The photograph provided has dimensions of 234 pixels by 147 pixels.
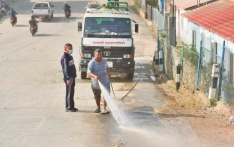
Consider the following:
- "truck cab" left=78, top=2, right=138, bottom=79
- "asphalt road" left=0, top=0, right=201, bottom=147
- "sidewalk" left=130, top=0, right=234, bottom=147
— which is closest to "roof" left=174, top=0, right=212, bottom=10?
"asphalt road" left=0, top=0, right=201, bottom=147

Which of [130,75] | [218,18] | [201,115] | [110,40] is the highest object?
[218,18]

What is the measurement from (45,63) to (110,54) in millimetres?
4893

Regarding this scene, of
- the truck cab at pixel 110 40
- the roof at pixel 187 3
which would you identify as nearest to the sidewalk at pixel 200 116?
the truck cab at pixel 110 40

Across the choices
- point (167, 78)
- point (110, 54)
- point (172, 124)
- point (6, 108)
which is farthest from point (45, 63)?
point (172, 124)

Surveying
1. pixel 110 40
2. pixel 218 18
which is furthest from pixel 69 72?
pixel 218 18

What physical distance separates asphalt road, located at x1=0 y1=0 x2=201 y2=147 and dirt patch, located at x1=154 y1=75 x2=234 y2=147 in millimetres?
366

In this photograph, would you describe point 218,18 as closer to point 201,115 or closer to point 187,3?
point 201,115

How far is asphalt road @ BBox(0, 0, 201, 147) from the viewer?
24.0 ft

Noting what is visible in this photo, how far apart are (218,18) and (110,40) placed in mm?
4627

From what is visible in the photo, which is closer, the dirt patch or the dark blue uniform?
the dirt patch

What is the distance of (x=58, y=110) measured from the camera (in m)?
9.57

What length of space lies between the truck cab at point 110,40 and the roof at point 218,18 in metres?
3.14

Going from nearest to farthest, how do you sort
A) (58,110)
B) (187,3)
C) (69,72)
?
(69,72), (58,110), (187,3)

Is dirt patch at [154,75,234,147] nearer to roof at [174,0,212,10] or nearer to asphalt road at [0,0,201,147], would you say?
asphalt road at [0,0,201,147]
